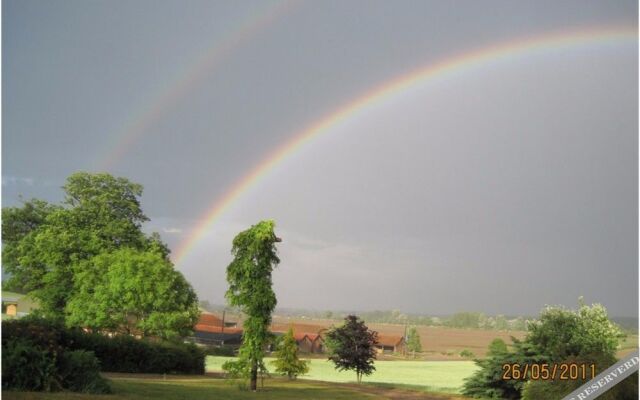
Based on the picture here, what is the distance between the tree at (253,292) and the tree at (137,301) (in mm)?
10220

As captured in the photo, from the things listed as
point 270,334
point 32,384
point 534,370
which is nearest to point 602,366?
point 534,370

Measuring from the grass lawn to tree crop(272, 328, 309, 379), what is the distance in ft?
2.67

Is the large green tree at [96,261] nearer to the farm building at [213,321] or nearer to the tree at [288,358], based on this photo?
the tree at [288,358]

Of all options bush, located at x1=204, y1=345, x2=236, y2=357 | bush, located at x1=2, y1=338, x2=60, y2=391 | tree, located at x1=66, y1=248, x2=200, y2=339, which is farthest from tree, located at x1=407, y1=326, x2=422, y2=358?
bush, located at x1=2, y1=338, x2=60, y2=391

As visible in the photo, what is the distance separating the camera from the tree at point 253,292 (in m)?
20.3

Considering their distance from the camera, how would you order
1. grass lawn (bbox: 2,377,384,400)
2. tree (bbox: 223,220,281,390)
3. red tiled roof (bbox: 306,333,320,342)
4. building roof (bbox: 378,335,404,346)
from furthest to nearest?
building roof (bbox: 378,335,404,346)
red tiled roof (bbox: 306,333,320,342)
tree (bbox: 223,220,281,390)
grass lawn (bbox: 2,377,384,400)

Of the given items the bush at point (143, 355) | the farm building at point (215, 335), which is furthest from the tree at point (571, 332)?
the farm building at point (215, 335)

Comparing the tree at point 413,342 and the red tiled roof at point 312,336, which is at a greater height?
the red tiled roof at point 312,336

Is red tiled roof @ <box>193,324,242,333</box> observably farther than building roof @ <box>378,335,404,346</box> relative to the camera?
Yes

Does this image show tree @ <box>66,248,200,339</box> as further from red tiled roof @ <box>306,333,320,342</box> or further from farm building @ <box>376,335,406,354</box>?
farm building @ <box>376,335,406,354</box>

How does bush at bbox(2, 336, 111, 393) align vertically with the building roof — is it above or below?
above

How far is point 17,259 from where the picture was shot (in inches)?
1508

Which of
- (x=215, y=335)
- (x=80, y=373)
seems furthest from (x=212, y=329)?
(x=80, y=373)

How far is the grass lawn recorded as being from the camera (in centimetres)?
1303
